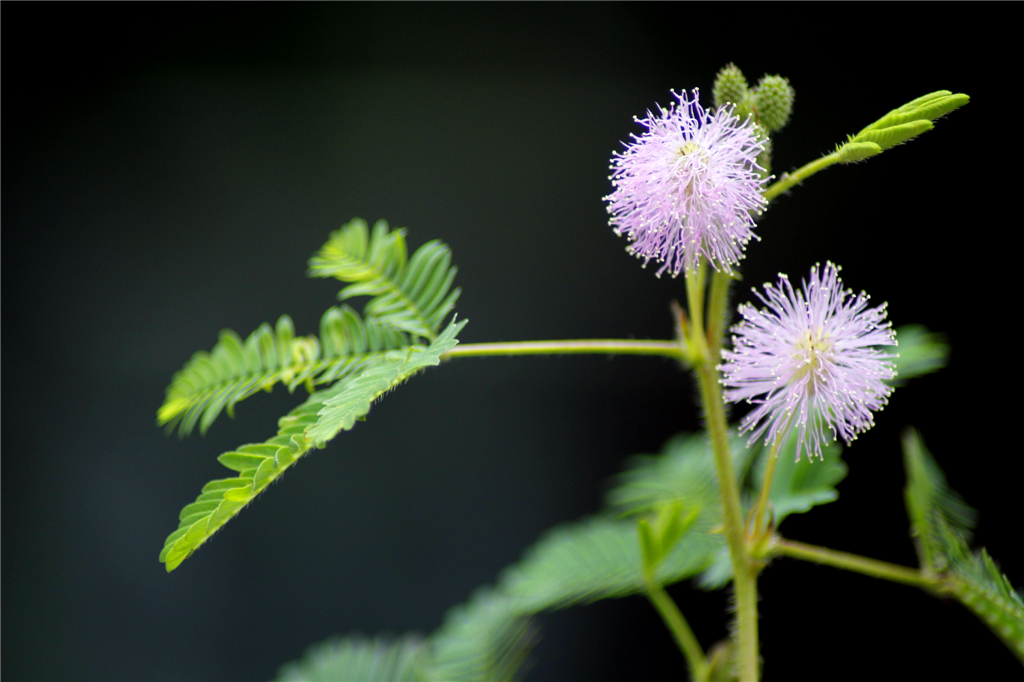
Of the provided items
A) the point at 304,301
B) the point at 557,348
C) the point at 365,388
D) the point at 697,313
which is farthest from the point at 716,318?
the point at 304,301

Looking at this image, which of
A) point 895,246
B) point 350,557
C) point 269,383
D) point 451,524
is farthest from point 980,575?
point 350,557

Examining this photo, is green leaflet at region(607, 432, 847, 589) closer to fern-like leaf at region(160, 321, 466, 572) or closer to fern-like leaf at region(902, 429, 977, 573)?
fern-like leaf at region(902, 429, 977, 573)

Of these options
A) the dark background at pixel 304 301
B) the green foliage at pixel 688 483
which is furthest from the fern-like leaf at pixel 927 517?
the dark background at pixel 304 301

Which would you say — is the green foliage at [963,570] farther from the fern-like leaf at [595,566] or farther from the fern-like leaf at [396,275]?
the fern-like leaf at [396,275]

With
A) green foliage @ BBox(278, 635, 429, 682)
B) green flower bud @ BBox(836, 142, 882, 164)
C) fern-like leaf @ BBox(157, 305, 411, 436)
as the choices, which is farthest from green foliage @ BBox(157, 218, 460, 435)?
green foliage @ BBox(278, 635, 429, 682)

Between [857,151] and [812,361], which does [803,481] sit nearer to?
[812,361]
